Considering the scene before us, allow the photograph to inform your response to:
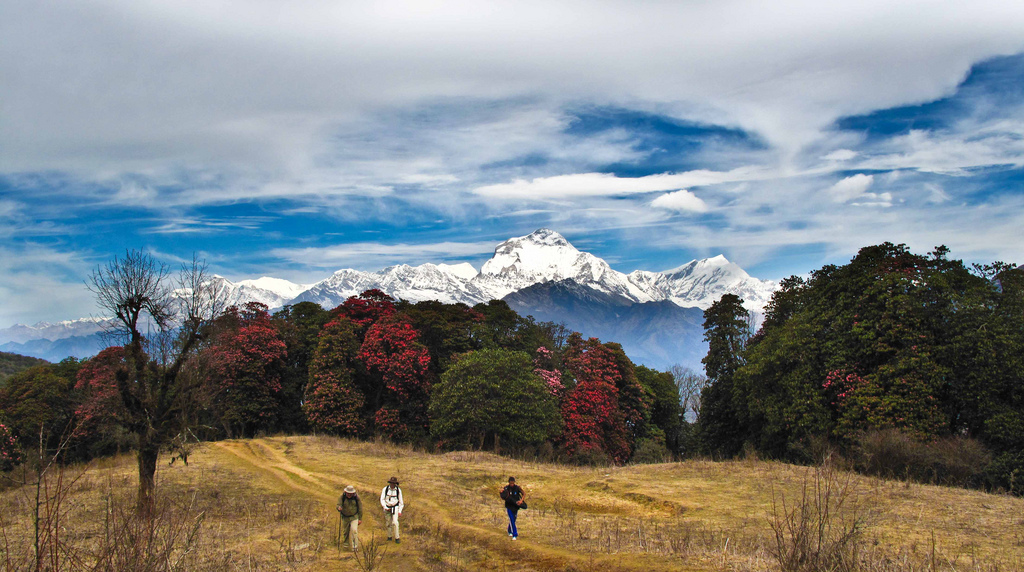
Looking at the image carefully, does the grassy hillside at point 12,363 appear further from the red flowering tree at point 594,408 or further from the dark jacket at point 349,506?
the dark jacket at point 349,506

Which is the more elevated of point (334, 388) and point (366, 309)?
point (366, 309)

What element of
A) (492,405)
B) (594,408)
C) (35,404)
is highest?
(492,405)

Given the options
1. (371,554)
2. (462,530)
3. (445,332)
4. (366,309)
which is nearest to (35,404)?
(366,309)

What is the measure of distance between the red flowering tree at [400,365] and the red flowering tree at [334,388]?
4.35 feet

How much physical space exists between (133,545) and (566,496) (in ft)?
46.3

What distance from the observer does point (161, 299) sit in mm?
14516

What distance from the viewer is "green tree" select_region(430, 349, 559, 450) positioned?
95.7 feet

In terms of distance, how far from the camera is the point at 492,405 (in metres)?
29.2

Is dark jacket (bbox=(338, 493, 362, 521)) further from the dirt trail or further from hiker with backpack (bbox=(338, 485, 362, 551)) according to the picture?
the dirt trail

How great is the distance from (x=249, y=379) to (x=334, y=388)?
6.79 metres

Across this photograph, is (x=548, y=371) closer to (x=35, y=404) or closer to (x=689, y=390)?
(x=35, y=404)

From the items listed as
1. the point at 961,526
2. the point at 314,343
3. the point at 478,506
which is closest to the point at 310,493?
the point at 478,506

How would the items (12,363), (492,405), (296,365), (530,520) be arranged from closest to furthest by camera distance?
(530,520)
(492,405)
(296,365)
(12,363)

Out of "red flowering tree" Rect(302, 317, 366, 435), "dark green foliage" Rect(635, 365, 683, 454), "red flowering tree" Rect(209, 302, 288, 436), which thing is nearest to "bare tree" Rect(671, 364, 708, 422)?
"dark green foliage" Rect(635, 365, 683, 454)
